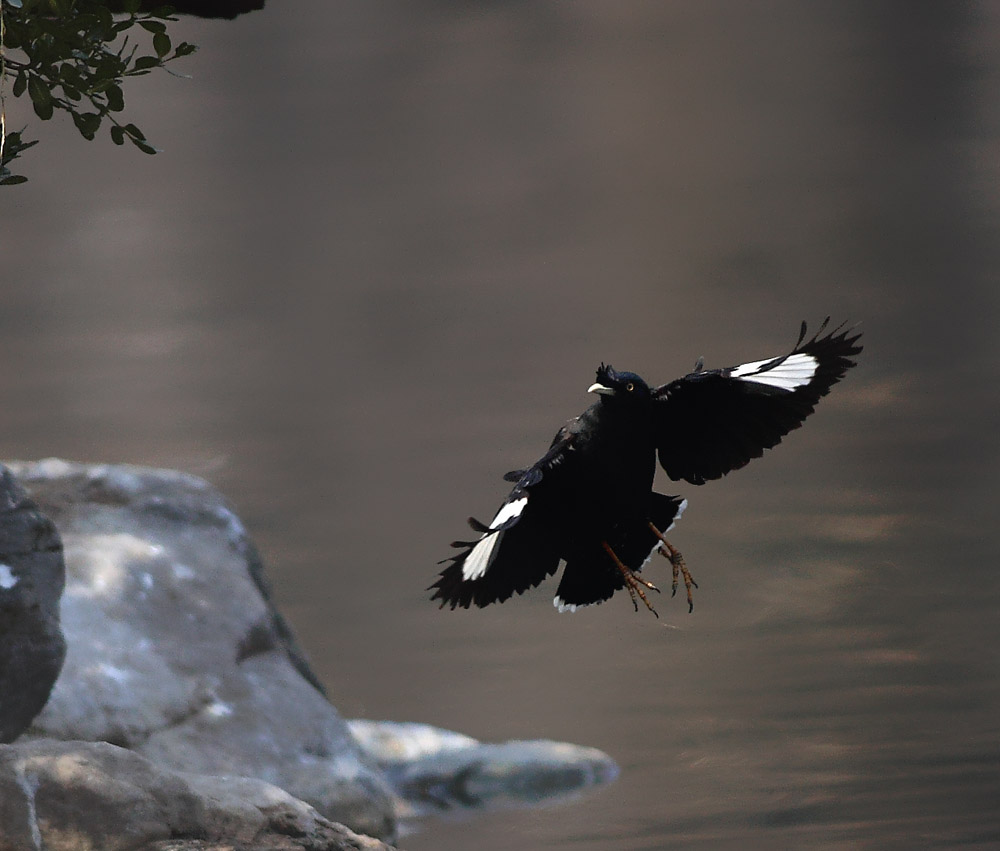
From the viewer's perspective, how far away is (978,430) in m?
5.33

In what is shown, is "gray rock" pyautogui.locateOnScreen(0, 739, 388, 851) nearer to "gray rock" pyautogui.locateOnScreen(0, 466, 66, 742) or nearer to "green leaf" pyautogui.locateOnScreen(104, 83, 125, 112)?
"gray rock" pyautogui.locateOnScreen(0, 466, 66, 742)

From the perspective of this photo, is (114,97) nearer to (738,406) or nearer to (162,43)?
(162,43)

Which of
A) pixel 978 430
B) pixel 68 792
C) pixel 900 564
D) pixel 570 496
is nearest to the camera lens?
pixel 570 496

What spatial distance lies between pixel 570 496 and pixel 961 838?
2.67 m

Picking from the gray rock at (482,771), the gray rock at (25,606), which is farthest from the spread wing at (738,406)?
the gray rock at (482,771)

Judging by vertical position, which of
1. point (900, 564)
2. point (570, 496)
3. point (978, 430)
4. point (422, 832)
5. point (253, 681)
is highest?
point (978, 430)

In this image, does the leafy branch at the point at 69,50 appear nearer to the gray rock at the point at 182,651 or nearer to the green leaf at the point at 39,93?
the green leaf at the point at 39,93

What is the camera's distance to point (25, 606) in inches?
115

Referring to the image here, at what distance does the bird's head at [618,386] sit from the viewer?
1.37 meters

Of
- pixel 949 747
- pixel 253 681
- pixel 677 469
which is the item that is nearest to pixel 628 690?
pixel 949 747

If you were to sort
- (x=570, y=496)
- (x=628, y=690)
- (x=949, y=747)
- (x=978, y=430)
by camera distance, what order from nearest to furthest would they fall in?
(x=570, y=496)
(x=949, y=747)
(x=628, y=690)
(x=978, y=430)

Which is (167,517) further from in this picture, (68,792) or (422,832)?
(68,792)

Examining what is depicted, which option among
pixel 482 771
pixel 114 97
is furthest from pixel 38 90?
pixel 482 771

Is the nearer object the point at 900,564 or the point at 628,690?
the point at 628,690
